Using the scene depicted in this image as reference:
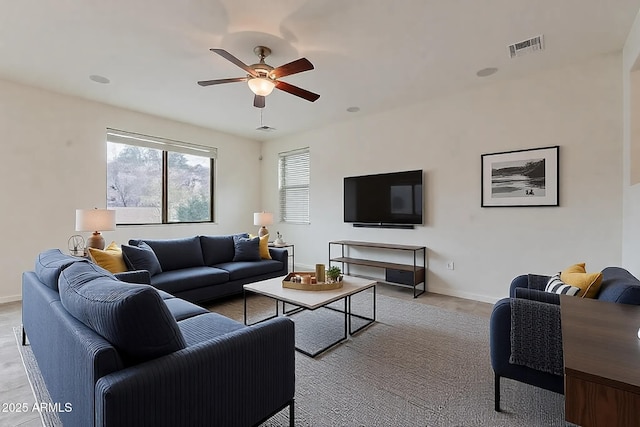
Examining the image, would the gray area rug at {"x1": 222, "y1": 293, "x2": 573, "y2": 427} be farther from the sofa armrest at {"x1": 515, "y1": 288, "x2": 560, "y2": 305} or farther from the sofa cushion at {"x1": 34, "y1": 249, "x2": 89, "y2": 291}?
the sofa cushion at {"x1": 34, "y1": 249, "x2": 89, "y2": 291}

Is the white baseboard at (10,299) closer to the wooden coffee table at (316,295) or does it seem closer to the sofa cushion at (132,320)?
the wooden coffee table at (316,295)

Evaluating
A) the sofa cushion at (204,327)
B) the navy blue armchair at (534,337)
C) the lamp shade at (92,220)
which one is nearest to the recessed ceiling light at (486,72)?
the navy blue armchair at (534,337)

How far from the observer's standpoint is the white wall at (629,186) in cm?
256

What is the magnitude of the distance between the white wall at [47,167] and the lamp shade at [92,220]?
123 centimetres

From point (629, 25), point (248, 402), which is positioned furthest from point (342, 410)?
point (629, 25)

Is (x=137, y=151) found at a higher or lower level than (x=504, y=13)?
lower

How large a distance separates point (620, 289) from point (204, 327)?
7.72 ft

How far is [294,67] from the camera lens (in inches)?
103

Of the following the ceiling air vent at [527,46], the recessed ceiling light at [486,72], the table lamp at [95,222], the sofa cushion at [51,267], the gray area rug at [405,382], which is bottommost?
the gray area rug at [405,382]

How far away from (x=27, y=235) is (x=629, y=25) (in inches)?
272

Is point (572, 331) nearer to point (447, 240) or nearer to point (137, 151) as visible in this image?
point (447, 240)

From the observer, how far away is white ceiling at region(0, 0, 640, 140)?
240cm

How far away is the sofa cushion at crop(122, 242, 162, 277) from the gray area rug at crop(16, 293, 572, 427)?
103 cm

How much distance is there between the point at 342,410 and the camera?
5.93 ft
